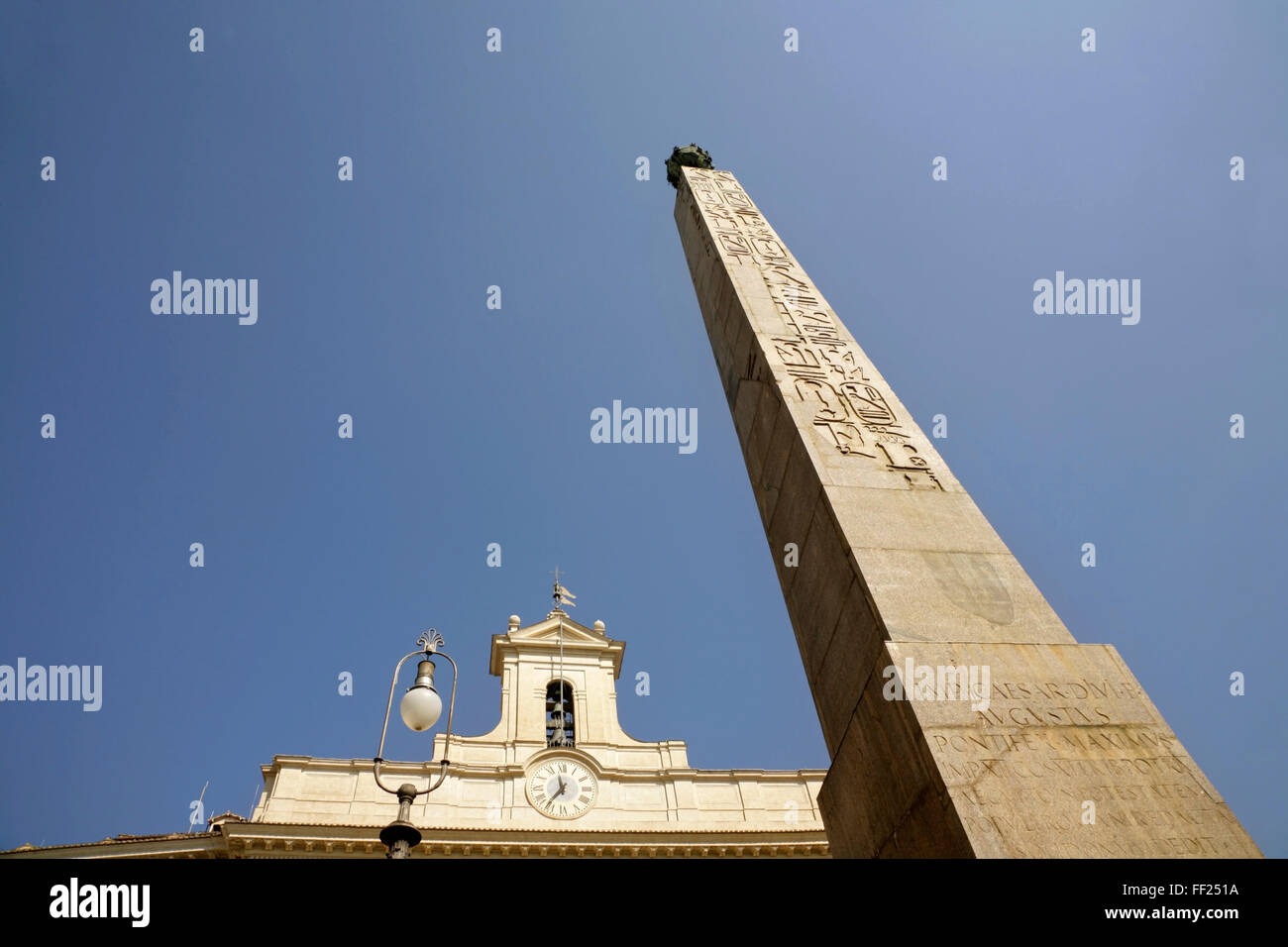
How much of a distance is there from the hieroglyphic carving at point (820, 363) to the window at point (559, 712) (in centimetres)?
1633

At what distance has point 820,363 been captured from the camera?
262 inches

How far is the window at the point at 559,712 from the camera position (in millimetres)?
21953

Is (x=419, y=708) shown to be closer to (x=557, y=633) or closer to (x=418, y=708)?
(x=418, y=708)

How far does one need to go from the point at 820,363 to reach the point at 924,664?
325cm

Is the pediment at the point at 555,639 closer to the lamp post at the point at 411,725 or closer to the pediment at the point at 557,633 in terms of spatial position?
the pediment at the point at 557,633

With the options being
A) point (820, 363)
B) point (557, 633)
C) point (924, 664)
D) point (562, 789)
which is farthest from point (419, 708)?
point (557, 633)

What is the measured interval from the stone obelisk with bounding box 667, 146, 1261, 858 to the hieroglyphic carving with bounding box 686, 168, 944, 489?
22mm

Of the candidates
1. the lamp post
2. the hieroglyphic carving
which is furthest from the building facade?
the hieroglyphic carving

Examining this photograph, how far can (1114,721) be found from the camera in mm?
3896

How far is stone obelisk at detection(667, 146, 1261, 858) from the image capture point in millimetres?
3426

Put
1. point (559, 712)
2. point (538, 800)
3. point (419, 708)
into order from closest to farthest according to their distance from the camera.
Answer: point (419, 708)
point (538, 800)
point (559, 712)
